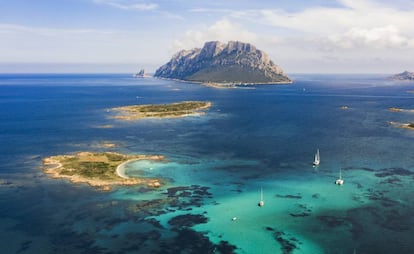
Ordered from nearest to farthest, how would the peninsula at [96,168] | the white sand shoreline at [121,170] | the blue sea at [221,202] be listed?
1. the blue sea at [221,202]
2. the peninsula at [96,168]
3. the white sand shoreline at [121,170]

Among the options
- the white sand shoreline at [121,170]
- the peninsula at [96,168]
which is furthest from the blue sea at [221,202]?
the peninsula at [96,168]

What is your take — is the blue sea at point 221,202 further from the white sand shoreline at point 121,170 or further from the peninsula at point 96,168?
the peninsula at point 96,168

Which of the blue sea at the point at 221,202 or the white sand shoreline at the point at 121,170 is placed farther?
the white sand shoreline at the point at 121,170

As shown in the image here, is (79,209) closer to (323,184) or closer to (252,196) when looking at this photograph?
(252,196)

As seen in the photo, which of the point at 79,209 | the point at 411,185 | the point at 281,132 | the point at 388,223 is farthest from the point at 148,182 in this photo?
the point at 281,132

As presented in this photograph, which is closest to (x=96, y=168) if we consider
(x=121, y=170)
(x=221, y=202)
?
(x=121, y=170)

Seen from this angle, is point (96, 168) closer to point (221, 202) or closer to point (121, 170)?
point (121, 170)

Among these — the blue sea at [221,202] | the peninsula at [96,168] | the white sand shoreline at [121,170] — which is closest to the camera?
the blue sea at [221,202]

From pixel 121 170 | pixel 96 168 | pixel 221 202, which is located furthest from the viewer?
pixel 96 168
